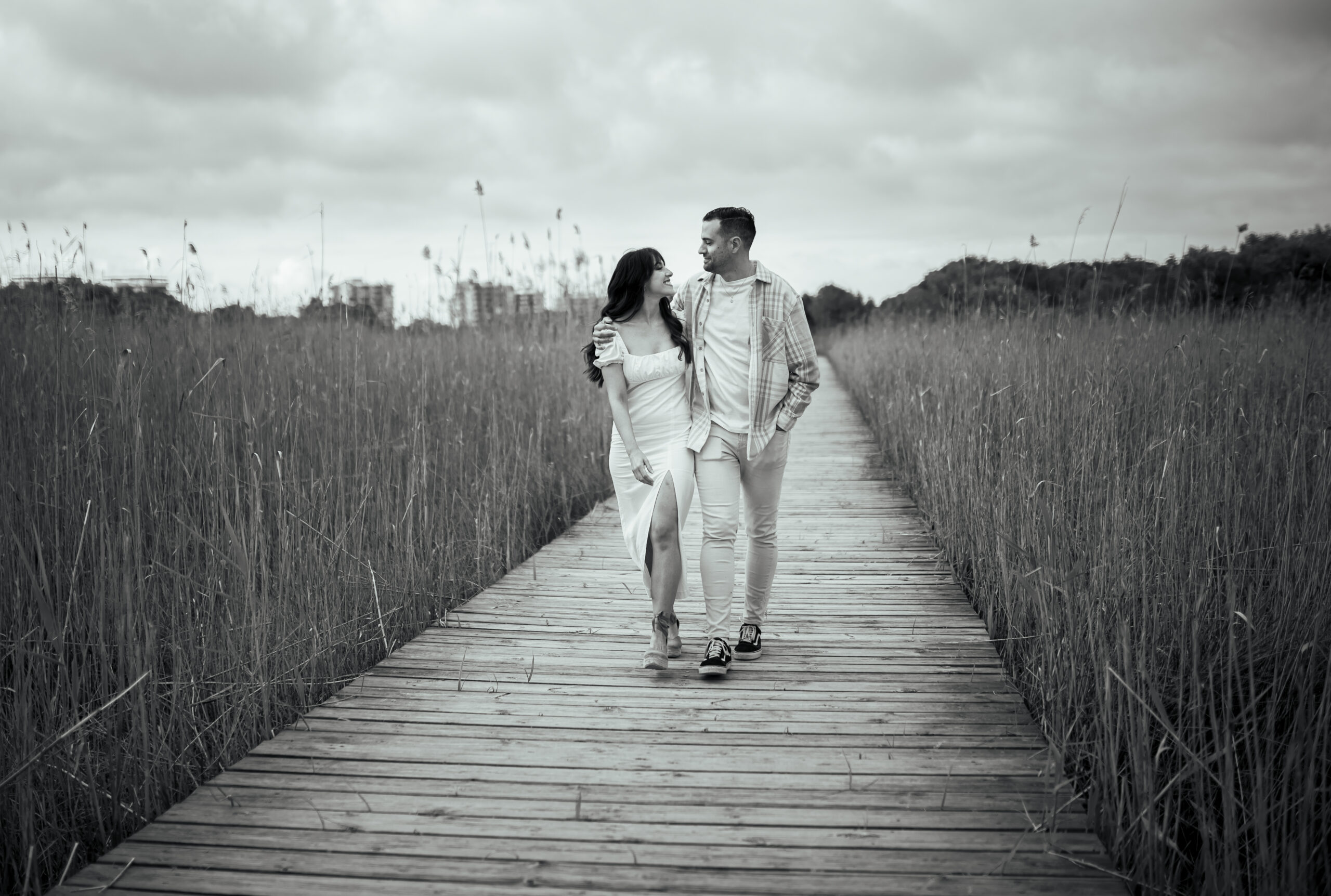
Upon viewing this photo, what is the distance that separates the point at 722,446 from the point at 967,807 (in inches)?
59.9

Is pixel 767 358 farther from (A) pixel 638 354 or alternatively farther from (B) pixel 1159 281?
(B) pixel 1159 281

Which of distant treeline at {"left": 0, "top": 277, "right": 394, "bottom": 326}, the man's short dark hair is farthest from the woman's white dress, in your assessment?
distant treeline at {"left": 0, "top": 277, "right": 394, "bottom": 326}

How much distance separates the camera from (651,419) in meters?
3.35

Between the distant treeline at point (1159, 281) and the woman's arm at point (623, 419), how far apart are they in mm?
1167

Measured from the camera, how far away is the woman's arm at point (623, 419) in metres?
3.25

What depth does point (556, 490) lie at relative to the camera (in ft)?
21.5

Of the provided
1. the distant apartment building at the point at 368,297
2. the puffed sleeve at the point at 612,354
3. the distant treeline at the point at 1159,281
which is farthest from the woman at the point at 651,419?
the distant apartment building at the point at 368,297

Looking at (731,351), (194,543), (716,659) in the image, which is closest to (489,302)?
(194,543)

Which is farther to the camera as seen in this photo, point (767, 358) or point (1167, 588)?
point (767, 358)

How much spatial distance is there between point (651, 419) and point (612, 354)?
29 centimetres

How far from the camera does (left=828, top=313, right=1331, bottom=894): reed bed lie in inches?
78.9

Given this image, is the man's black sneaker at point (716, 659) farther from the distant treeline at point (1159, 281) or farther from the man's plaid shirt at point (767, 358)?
the distant treeline at point (1159, 281)

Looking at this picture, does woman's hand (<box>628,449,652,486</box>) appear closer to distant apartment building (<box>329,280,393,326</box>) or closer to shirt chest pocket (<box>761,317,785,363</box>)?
shirt chest pocket (<box>761,317,785,363</box>)

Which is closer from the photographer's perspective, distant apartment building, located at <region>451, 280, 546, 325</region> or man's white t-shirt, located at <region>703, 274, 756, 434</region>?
man's white t-shirt, located at <region>703, 274, 756, 434</region>
